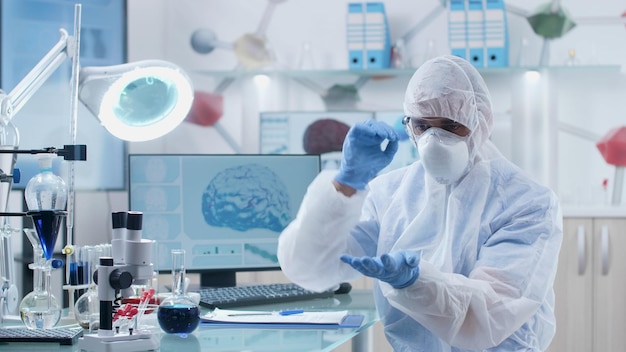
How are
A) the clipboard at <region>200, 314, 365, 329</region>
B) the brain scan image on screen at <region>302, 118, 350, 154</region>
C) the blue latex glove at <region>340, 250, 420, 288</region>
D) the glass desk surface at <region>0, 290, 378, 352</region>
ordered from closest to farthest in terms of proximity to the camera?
the blue latex glove at <region>340, 250, 420, 288</region>
the glass desk surface at <region>0, 290, 378, 352</region>
the clipboard at <region>200, 314, 365, 329</region>
the brain scan image on screen at <region>302, 118, 350, 154</region>

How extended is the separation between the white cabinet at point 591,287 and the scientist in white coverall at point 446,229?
176cm

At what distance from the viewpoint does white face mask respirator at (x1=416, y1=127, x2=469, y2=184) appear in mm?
1982

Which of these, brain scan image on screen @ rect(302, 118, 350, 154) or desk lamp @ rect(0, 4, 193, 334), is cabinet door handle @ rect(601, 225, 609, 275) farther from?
desk lamp @ rect(0, 4, 193, 334)

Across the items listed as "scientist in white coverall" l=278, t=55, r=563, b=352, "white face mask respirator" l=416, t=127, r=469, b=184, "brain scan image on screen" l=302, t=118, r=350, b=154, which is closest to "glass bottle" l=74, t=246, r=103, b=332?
"scientist in white coverall" l=278, t=55, r=563, b=352

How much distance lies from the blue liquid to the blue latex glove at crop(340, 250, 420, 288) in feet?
1.30

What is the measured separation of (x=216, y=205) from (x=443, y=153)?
0.83 metres

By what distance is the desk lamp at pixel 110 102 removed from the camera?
209 cm

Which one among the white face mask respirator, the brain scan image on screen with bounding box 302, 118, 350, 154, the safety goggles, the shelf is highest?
the shelf

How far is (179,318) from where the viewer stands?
1891 mm

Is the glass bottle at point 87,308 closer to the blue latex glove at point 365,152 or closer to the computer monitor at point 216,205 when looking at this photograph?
the computer monitor at point 216,205

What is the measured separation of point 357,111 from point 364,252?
218cm

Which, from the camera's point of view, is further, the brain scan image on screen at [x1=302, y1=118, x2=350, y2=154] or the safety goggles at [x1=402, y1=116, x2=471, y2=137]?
the brain scan image on screen at [x1=302, y1=118, x2=350, y2=154]

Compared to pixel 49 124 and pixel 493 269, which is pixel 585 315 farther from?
pixel 49 124

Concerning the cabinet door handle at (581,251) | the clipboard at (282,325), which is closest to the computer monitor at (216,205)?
the clipboard at (282,325)
